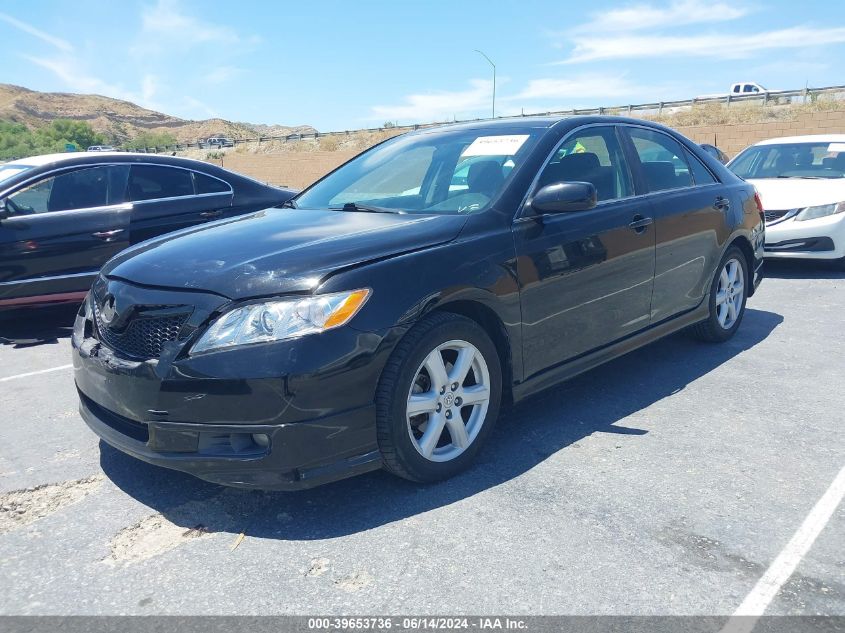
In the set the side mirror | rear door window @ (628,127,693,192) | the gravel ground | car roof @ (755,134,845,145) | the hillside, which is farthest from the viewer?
the hillside

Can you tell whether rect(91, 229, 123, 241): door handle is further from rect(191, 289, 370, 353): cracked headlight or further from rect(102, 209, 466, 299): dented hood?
rect(191, 289, 370, 353): cracked headlight

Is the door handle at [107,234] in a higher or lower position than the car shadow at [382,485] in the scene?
higher

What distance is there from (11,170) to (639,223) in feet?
18.0

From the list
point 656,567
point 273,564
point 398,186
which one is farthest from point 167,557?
point 398,186

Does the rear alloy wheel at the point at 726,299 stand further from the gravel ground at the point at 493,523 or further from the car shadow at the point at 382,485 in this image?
the gravel ground at the point at 493,523

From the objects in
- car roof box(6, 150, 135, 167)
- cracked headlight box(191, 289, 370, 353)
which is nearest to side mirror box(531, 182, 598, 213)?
cracked headlight box(191, 289, 370, 353)

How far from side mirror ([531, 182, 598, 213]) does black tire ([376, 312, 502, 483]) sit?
0.74 m

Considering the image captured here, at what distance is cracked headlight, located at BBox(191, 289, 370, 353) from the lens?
2811 millimetres

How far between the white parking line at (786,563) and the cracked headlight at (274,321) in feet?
5.64

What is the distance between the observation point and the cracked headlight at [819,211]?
7.96 m

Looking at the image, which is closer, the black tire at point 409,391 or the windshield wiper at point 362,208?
the black tire at point 409,391

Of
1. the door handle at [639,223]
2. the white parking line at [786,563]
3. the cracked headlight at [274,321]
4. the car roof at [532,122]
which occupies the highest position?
the car roof at [532,122]

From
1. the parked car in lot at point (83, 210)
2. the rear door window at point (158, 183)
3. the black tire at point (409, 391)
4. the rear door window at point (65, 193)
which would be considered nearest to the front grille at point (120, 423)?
the black tire at point (409, 391)

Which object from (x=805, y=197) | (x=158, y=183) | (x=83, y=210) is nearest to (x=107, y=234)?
(x=83, y=210)
